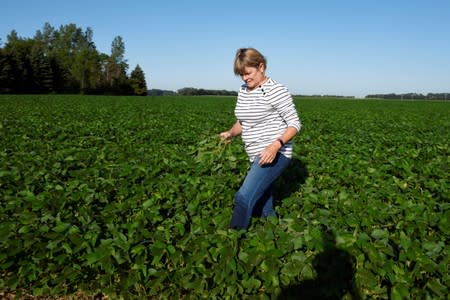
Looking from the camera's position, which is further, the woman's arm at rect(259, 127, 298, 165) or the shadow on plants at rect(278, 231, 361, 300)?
the woman's arm at rect(259, 127, 298, 165)

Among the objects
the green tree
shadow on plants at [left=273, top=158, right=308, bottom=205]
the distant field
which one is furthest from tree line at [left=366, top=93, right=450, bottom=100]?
the distant field

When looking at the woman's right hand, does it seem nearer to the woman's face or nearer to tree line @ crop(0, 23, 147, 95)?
the woman's face

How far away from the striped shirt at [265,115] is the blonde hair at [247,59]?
0.62 ft

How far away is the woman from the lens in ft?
9.81

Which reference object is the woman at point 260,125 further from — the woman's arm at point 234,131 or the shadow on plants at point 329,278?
the shadow on plants at point 329,278

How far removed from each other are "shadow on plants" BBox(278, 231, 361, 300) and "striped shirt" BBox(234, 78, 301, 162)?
0.92 meters

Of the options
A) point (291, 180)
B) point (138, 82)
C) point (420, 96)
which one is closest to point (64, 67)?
point (138, 82)

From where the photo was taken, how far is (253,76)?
3.03m

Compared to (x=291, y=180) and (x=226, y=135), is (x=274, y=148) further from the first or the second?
(x=291, y=180)

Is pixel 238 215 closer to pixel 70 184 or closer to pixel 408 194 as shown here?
pixel 70 184

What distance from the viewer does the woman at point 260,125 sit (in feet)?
9.81

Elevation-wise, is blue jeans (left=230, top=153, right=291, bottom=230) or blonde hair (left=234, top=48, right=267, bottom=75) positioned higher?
blonde hair (left=234, top=48, right=267, bottom=75)

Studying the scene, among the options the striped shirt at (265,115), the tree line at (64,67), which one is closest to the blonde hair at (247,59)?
the striped shirt at (265,115)

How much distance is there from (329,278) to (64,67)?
72.6 meters
